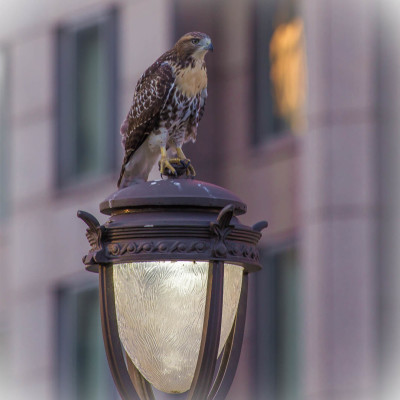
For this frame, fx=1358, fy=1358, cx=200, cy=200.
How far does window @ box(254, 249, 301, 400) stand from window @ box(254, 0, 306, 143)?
1.65 metres

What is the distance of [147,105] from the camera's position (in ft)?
22.5

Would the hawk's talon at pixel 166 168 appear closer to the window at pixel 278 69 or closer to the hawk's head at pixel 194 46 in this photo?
the hawk's head at pixel 194 46

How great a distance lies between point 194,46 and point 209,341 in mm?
2260

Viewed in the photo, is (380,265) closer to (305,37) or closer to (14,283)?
(305,37)

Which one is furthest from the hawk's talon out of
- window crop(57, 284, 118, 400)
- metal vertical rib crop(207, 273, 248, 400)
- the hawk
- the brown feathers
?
window crop(57, 284, 118, 400)

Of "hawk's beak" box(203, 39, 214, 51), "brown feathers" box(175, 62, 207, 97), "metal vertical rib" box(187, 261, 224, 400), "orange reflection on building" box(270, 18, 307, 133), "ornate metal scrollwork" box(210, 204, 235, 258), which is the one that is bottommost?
"metal vertical rib" box(187, 261, 224, 400)

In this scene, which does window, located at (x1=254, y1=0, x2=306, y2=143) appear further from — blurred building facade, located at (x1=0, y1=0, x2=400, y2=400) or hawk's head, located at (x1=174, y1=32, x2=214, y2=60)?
hawk's head, located at (x1=174, y1=32, x2=214, y2=60)

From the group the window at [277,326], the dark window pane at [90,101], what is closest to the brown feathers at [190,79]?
the window at [277,326]

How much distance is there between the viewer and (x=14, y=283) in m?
18.7

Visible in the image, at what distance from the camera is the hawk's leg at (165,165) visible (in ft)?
18.9

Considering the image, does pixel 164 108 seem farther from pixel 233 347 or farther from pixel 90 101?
pixel 90 101

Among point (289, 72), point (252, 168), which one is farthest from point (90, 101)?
point (289, 72)

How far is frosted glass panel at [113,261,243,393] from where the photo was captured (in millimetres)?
5215

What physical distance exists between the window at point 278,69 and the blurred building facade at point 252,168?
27 mm
